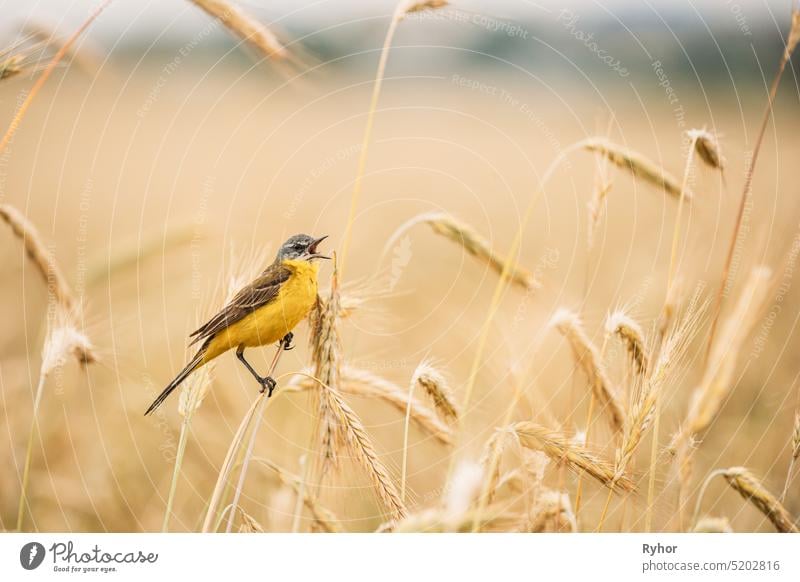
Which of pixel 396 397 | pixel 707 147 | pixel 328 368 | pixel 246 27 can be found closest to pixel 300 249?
pixel 328 368

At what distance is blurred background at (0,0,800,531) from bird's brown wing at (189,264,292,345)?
142mm

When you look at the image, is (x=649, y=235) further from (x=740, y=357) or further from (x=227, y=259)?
(x=227, y=259)

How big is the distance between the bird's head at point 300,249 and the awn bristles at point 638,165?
36.3 inches

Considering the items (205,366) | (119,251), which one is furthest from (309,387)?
(119,251)

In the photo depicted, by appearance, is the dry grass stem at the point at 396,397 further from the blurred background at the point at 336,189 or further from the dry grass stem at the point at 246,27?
the dry grass stem at the point at 246,27

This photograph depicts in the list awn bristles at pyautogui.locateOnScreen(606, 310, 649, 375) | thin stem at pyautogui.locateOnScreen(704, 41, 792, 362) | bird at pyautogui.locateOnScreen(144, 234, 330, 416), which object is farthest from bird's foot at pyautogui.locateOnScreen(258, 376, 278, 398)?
thin stem at pyautogui.locateOnScreen(704, 41, 792, 362)

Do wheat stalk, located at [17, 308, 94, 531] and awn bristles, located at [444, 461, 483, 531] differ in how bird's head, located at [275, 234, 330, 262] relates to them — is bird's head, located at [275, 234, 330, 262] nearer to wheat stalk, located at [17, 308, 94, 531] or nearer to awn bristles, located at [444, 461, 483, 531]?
wheat stalk, located at [17, 308, 94, 531]

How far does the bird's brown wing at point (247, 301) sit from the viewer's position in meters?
1.84

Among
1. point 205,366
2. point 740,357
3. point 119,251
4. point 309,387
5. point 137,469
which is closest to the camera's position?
point 309,387

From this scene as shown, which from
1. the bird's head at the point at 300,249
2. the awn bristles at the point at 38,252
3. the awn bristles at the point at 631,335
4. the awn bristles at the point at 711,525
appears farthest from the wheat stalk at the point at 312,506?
the awn bristles at the point at 711,525

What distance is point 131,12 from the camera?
2.17 meters

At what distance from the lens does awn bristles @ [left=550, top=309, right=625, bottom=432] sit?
1.89 m

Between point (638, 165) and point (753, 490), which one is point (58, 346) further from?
point (753, 490)

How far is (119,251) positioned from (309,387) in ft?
2.87
